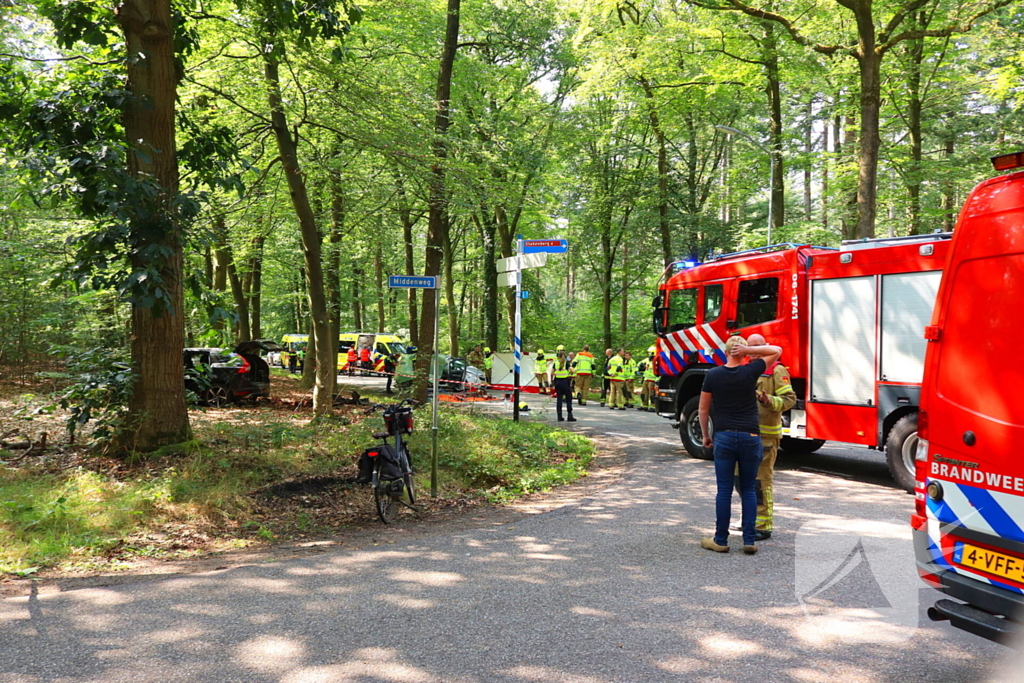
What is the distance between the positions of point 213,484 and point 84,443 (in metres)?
2.90

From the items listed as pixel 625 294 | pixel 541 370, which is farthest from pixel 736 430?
pixel 625 294

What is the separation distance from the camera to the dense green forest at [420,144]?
25.7ft

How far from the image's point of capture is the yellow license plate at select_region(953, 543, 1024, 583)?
322 cm

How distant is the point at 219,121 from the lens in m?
12.1

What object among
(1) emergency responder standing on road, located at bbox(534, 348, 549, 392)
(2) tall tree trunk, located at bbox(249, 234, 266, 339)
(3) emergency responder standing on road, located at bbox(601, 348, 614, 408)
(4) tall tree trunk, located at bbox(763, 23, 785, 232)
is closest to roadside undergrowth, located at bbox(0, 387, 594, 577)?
(2) tall tree trunk, located at bbox(249, 234, 266, 339)

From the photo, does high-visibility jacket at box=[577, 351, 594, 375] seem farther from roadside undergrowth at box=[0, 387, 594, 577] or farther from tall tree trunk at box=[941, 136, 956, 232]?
tall tree trunk at box=[941, 136, 956, 232]

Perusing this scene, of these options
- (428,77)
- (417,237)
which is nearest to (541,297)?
(417,237)

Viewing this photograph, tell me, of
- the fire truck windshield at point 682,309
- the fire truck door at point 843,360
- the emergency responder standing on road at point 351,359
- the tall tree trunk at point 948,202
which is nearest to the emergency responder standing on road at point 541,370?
the emergency responder standing on road at point 351,359

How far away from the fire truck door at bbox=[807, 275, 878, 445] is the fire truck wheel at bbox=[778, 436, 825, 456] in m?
1.72

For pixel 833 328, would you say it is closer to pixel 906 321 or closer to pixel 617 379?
pixel 906 321

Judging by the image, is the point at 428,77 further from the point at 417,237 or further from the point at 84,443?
the point at 417,237

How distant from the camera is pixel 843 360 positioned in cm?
885

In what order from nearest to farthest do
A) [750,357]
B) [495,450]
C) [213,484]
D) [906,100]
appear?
[750,357]
[213,484]
[495,450]
[906,100]

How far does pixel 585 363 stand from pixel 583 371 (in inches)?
12.0
